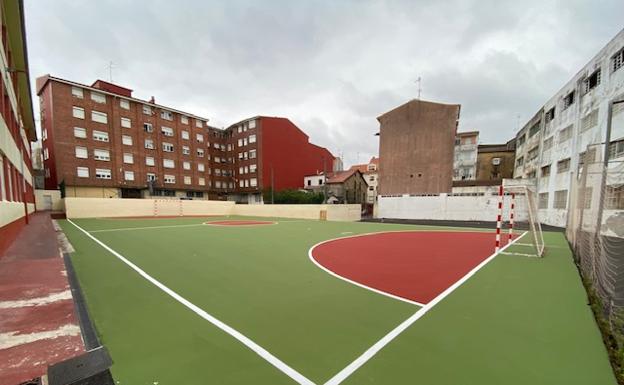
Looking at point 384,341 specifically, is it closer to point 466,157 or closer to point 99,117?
point 99,117

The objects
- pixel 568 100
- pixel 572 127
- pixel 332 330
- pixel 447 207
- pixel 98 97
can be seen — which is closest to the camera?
pixel 332 330

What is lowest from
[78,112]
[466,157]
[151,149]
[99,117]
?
[466,157]

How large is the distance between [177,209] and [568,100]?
36150 mm

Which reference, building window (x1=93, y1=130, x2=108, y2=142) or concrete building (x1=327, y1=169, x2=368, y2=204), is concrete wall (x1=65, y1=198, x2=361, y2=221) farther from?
concrete building (x1=327, y1=169, x2=368, y2=204)

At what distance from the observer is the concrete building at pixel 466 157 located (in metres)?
35.8

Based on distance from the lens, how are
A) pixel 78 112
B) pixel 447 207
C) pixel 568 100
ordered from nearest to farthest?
pixel 568 100 → pixel 447 207 → pixel 78 112

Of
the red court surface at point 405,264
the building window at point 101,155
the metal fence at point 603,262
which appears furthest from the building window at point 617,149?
the building window at point 101,155

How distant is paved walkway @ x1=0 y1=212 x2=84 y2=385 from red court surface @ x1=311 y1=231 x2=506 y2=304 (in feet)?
13.9

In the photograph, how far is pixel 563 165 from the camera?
62.9ft

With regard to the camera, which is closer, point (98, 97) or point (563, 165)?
point (563, 165)

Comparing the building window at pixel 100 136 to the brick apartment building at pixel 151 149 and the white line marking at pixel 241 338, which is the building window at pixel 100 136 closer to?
the brick apartment building at pixel 151 149

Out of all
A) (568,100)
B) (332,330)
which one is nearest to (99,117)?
(332,330)

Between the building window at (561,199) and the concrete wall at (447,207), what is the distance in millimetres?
1926

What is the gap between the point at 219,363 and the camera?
2457 mm
